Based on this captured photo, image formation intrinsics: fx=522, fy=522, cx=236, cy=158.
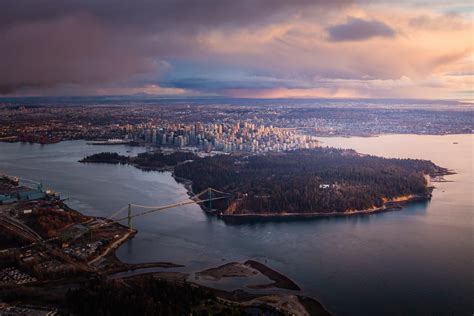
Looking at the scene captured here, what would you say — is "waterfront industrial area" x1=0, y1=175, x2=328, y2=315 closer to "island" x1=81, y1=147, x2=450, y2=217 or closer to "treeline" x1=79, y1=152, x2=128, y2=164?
"island" x1=81, y1=147, x2=450, y2=217

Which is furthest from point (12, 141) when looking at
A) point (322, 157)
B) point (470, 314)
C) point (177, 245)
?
point (470, 314)

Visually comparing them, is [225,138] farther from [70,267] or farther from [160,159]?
[70,267]

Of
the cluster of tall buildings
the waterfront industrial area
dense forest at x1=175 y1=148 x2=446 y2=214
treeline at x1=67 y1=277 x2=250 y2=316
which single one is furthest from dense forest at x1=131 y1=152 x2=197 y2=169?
treeline at x1=67 y1=277 x2=250 y2=316

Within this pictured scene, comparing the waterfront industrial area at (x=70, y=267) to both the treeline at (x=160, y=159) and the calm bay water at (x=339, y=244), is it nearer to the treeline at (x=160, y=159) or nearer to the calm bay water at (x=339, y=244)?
the calm bay water at (x=339, y=244)

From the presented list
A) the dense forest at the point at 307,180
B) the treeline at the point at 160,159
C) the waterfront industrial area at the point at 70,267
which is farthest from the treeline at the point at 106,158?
the waterfront industrial area at the point at 70,267

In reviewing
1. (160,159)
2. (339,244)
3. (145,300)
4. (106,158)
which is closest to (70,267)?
(145,300)

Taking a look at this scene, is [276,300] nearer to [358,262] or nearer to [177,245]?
[358,262]
